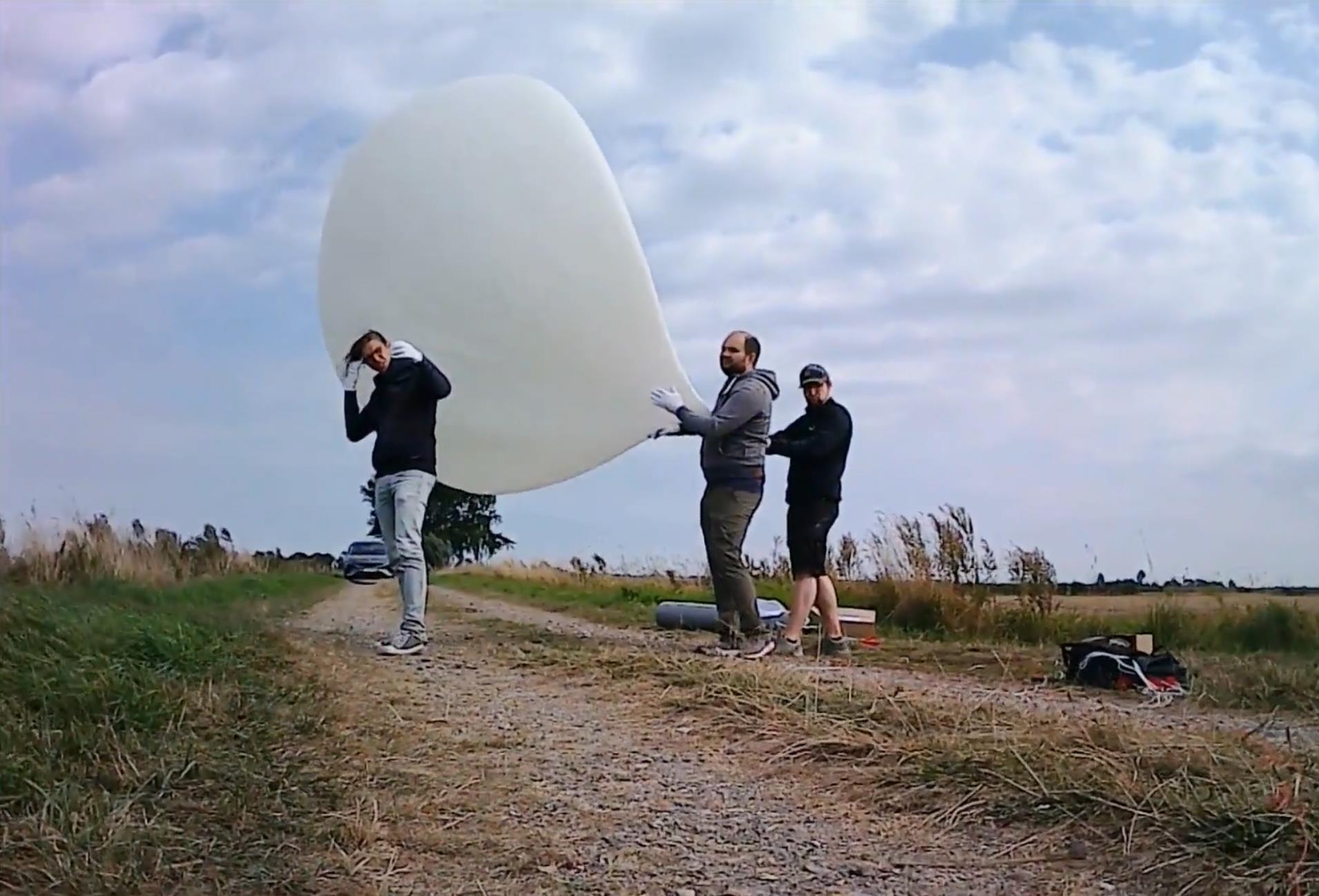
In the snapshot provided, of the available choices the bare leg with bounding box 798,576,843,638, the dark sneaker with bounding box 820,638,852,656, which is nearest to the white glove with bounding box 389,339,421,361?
the bare leg with bounding box 798,576,843,638

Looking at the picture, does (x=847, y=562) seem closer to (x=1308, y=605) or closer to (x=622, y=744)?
(x=1308, y=605)

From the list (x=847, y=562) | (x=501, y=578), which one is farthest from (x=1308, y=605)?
(x=501, y=578)

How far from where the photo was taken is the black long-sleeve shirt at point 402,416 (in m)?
6.43

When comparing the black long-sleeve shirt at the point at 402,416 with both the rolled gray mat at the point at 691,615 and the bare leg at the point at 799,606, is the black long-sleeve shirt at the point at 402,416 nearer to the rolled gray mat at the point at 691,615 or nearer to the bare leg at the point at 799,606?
the bare leg at the point at 799,606

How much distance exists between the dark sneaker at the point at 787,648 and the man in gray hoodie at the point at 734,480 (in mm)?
108

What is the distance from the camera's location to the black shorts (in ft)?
22.9

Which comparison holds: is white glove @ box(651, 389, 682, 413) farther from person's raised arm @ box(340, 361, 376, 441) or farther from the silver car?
the silver car

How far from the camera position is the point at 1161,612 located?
9008 mm

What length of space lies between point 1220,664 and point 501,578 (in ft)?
60.3

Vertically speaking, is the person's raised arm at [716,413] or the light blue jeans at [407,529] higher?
the person's raised arm at [716,413]

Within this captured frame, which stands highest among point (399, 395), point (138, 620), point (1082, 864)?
point (399, 395)

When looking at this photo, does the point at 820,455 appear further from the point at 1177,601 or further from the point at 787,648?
the point at 1177,601

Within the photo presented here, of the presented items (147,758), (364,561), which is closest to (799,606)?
(147,758)

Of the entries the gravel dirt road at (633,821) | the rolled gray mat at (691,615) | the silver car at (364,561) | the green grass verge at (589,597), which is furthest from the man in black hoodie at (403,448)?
the silver car at (364,561)
